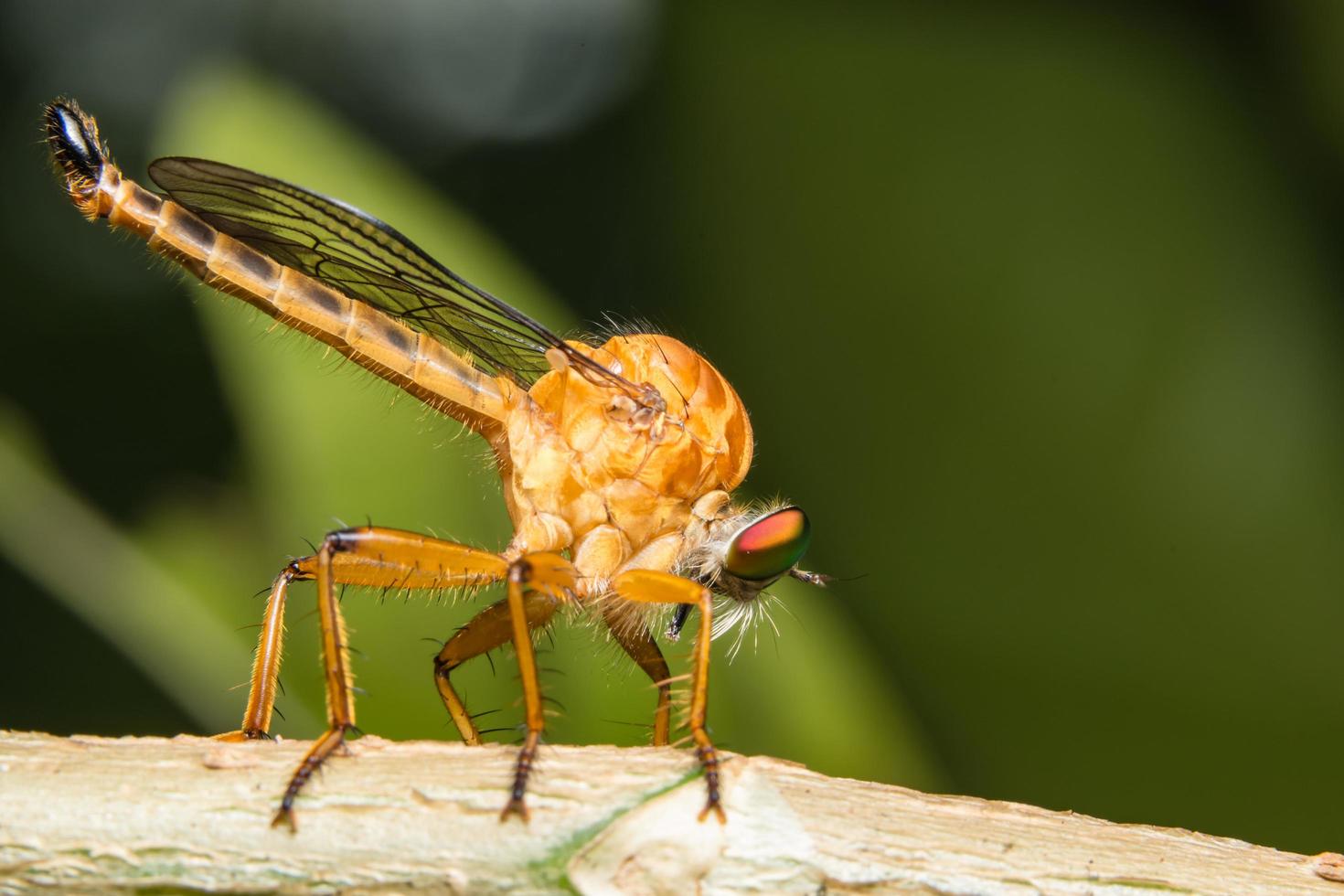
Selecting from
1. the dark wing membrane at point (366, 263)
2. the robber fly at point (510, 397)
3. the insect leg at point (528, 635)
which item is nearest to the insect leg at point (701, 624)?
the robber fly at point (510, 397)

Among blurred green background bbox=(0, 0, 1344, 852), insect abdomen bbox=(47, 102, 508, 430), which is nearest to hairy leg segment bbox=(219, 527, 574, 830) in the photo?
blurred green background bbox=(0, 0, 1344, 852)

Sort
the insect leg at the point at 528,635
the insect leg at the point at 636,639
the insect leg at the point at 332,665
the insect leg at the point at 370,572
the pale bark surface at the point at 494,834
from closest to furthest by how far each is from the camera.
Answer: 1. the pale bark surface at the point at 494,834
2. the insect leg at the point at 528,635
3. the insect leg at the point at 332,665
4. the insect leg at the point at 370,572
5. the insect leg at the point at 636,639

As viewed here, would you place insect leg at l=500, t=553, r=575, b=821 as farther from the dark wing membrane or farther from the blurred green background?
the dark wing membrane

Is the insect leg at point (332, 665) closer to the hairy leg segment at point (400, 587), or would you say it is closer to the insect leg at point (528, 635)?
the hairy leg segment at point (400, 587)

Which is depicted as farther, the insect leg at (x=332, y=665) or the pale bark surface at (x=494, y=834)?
the insect leg at (x=332, y=665)

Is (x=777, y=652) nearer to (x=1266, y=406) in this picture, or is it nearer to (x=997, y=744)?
(x=997, y=744)

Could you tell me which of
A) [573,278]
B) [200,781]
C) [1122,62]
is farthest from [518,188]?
[200,781]
